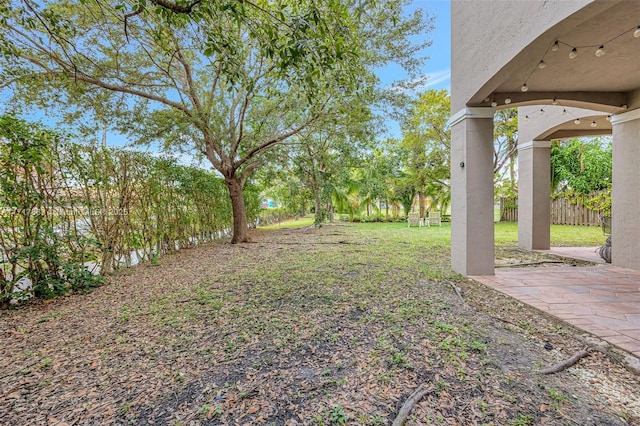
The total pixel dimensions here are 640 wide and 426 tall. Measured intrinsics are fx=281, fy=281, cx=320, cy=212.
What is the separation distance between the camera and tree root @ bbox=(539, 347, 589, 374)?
7.73 ft

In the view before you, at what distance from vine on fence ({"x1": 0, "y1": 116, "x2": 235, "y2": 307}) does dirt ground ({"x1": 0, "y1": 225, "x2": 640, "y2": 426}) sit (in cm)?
50

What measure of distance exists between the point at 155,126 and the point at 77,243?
3.74 m

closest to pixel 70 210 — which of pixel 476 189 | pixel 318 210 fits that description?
pixel 476 189

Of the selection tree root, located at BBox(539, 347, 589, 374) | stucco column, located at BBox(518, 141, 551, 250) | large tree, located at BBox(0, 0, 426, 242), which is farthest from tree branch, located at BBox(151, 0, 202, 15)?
stucco column, located at BBox(518, 141, 551, 250)

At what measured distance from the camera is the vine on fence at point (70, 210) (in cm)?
371

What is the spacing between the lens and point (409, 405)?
1936mm

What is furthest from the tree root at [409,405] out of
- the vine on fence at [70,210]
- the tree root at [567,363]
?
the vine on fence at [70,210]

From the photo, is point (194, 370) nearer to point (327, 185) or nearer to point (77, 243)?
point (77, 243)

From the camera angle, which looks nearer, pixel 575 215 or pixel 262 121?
pixel 262 121

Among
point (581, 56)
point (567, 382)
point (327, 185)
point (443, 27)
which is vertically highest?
point (443, 27)

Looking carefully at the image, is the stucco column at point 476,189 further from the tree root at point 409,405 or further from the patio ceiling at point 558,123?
the tree root at point 409,405

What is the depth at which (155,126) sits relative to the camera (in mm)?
7125

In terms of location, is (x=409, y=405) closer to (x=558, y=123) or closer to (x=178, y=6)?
(x=178, y=6)

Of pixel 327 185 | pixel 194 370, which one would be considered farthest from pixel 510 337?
pixel 327 185
